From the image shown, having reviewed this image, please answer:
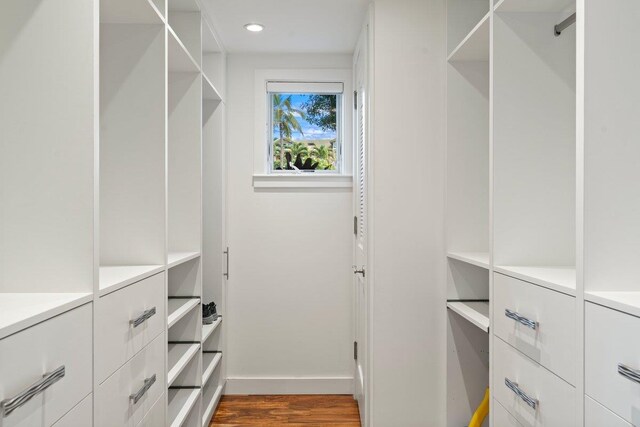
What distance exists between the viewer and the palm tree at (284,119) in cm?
350

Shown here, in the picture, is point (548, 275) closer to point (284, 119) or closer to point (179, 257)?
point (179, 257)

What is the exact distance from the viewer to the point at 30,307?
3.22 ft

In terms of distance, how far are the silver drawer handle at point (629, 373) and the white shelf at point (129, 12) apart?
169 cm

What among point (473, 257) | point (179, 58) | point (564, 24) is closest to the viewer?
point (564, 24)

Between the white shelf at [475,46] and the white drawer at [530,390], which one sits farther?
the white shelf at [475,46]

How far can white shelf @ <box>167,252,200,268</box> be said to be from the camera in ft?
6.37

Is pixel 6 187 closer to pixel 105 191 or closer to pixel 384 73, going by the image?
pixel 105 191

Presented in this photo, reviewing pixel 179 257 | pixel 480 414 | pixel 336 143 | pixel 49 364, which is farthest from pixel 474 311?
pixel 336 143

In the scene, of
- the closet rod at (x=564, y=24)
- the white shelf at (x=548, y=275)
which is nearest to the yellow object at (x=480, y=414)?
the white shelf at (x=548, y=275)

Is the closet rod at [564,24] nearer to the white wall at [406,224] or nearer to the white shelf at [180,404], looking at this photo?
the white wall at [406,224]

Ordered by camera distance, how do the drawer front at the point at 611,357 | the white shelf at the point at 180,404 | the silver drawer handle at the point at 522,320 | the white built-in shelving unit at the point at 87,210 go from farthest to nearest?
the white shelf at the point at 180,404
the silver drawer handle at the point at 522,320
the white built-in shelving unit at the point at 87,210
the drawer front at the point at 611,357

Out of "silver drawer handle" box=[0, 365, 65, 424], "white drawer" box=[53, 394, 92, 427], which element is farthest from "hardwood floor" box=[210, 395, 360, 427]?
"silver drawer handle" box=[0, 365, 65, 424]

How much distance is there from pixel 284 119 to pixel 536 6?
2.14m

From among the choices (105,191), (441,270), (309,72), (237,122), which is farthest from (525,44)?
(237,122)
